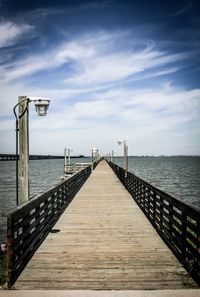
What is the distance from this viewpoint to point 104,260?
215 inches

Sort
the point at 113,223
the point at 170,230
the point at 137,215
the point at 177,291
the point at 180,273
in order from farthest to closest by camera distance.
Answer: the point at 137,215
the point at 113,223
the point at 170,230
the point at 180,273
the point at 177,291

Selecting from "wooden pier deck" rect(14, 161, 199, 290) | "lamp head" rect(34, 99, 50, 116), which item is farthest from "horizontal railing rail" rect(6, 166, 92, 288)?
"lamp head" rect(34, 99, 50, 116)

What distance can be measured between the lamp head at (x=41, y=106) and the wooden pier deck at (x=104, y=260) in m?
3.03

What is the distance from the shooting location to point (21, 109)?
6832 mm

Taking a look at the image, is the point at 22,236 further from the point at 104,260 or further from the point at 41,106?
the point at 41,106

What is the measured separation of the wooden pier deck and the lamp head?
9.94 feet

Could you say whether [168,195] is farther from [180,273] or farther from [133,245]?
[180,273]

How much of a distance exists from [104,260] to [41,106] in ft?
12.7

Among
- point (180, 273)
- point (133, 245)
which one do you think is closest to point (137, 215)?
point (133, 245)

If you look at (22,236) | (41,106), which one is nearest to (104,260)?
(22,236)

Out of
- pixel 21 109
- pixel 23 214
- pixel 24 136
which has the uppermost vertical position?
pixel 21 109

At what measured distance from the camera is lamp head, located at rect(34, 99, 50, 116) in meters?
7.12

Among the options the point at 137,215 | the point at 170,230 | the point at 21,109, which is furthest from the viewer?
the point at 137,215

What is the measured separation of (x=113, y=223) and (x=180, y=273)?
380cm
